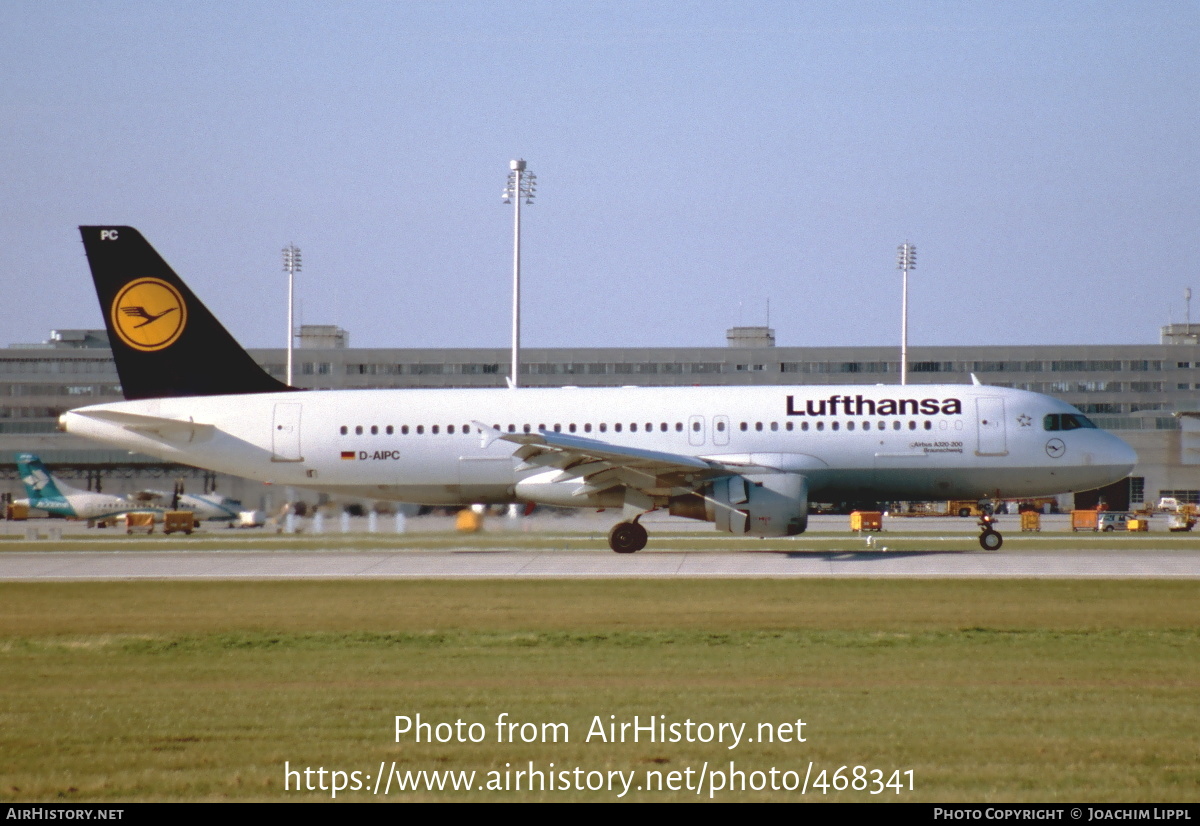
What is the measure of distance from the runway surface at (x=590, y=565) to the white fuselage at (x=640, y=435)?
7.55 ft

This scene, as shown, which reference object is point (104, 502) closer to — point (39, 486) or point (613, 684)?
point (39, 486)

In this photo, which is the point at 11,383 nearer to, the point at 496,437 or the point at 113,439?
the point at 113,439

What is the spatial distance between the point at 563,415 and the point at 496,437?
6.74 ft

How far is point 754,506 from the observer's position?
103 feet

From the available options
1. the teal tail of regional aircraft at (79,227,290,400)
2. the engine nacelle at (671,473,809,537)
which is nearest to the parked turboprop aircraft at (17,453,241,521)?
the teal tail of regional aircraft at (79,227,290,400)

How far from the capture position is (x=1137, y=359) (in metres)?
112

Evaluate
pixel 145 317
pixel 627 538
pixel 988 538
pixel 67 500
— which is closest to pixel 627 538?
pixel 627 538

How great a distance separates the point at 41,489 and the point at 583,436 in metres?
48.1

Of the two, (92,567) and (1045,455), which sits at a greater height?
(1045,455)

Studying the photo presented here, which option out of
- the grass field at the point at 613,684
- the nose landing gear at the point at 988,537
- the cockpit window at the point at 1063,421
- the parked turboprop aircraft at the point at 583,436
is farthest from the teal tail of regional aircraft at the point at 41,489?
the cockpit window at the point at 1063,421

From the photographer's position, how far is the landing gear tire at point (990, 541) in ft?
109

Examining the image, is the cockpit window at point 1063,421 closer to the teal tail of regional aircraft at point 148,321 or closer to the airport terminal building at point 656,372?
the teal tail of regional aircraft at point 148,321
